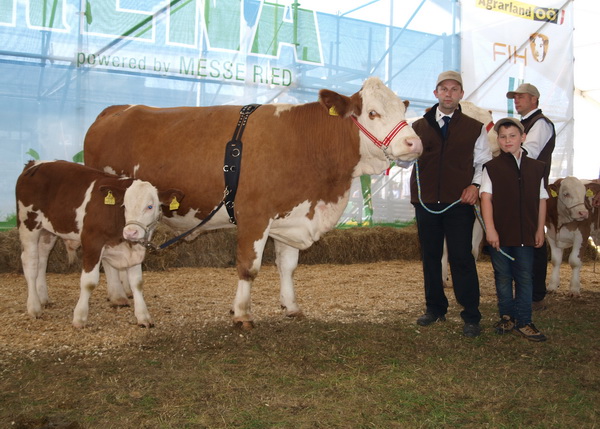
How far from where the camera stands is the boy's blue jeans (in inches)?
170

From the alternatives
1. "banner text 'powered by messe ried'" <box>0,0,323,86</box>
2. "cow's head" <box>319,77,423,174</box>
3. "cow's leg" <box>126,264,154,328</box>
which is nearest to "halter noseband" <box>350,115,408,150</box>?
"cow's head" <box>319,77,423,174</box>

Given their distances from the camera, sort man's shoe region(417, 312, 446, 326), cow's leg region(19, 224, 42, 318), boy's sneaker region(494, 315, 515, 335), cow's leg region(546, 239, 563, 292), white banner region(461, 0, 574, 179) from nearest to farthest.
Answer: boy's sneaker region(494, 315, 515, 335)
man's shoe region(417, 312, 446, 326)
cow's leg region(19, 224, 42, 318)
cow's leg region(546, 239, 563, 292)
white banner region(461, 0, 574, 179)

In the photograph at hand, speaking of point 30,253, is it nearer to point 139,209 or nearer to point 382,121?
point 139,209

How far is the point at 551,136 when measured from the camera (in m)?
5.34

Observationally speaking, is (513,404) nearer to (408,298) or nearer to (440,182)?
(440,182)

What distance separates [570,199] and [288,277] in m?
3.43

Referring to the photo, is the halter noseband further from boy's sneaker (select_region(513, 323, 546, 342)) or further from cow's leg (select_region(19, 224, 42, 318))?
cow's leg (select_region(19, 224, 42, 318))

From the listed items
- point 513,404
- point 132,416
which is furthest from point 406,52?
point 132,416

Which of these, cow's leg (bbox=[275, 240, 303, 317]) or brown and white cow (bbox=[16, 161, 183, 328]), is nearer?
brown and white cow (bbox=[16, 161, 183, 328])

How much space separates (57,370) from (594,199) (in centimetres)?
535

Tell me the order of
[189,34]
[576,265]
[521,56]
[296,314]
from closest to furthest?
[296,314], [576,265], [189,34], [521,56]

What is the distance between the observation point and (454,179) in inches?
173

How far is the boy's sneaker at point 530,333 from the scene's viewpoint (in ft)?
14.1

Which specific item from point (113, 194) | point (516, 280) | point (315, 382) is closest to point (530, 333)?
point (516, 280)
